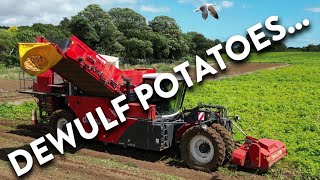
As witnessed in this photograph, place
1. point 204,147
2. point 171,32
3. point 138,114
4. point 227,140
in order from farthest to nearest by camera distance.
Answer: point 171,32 < point 138,114 < point 204,147 < point 227,140

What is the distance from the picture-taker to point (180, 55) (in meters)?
58.4

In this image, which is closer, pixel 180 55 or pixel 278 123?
pixel 278 123

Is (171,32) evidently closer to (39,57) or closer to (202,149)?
(39,57)

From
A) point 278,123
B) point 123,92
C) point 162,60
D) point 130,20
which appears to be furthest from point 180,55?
point 123,92

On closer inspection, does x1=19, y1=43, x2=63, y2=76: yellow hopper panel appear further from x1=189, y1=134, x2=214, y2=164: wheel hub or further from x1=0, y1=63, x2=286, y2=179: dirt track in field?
x1=189, y1=134, x2=214, y2=164: wheel hub

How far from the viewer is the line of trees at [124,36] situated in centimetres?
4556

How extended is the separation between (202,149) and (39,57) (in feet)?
14.2

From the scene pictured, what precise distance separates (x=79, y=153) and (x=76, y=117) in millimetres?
1070

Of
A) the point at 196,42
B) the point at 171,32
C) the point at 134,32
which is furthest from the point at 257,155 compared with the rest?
the point at 196,42

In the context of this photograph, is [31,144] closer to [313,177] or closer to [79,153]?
[79,153]

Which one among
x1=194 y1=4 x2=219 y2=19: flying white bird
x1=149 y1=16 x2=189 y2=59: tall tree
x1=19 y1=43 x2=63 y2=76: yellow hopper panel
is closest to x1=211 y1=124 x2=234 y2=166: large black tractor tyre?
x1=194 y1=4 x2=219 y2=19: flying white bird

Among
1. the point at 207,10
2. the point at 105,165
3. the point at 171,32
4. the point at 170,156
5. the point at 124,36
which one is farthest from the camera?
→ the point at 171,32

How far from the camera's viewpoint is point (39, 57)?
8938mm

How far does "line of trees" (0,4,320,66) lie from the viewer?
45.6m
